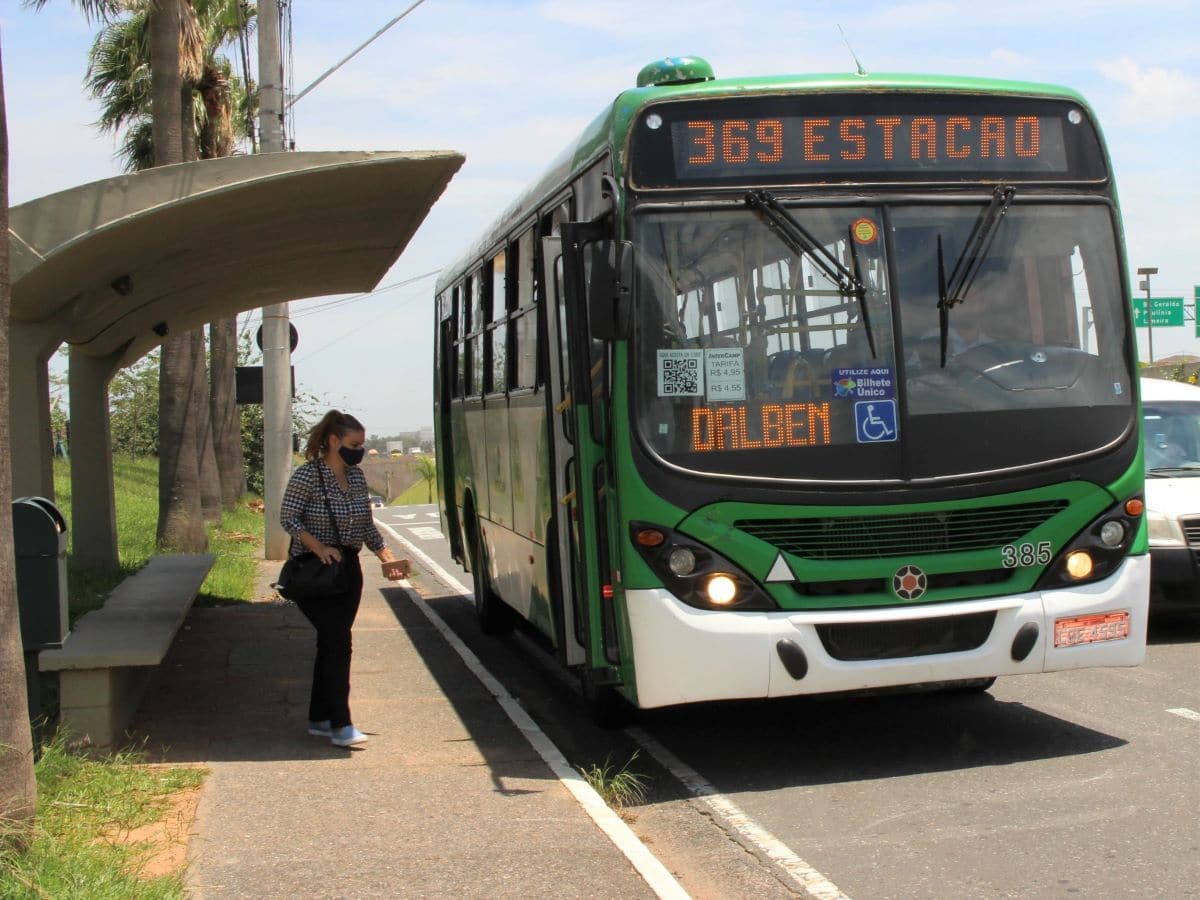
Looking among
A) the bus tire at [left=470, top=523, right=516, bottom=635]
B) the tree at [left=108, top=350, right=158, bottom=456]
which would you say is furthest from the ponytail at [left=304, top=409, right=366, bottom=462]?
the tree at [left=108, top=350, right=158, bottom=456]

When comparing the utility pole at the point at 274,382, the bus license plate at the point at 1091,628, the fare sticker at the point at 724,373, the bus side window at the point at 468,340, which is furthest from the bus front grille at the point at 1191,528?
the utility pole at the point at 274,382

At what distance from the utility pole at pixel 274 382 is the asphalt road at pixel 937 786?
1077cm

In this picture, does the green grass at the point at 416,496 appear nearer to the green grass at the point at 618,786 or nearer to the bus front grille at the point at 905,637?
the green grass at the point at 618,786

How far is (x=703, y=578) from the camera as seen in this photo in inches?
277

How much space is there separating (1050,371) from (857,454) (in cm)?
110

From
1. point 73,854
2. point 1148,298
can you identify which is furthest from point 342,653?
point 1148,298

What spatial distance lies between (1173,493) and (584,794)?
638cm

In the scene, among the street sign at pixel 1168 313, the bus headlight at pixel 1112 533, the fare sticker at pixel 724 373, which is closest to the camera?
the fare sticker at pixel 724 373

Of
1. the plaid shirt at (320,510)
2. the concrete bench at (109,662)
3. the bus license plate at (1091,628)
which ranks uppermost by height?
the plaid shirt at (320,510)

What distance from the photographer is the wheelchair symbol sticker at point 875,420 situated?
7188 millimetres

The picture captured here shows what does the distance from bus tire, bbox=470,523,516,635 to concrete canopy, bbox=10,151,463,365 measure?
101 inches

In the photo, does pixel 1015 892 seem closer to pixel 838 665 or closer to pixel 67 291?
pixel 838 665

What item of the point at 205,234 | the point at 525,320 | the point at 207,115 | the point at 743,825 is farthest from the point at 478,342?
A: the point at 207,115

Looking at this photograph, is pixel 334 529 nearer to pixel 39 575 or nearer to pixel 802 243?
pixel 39 575
